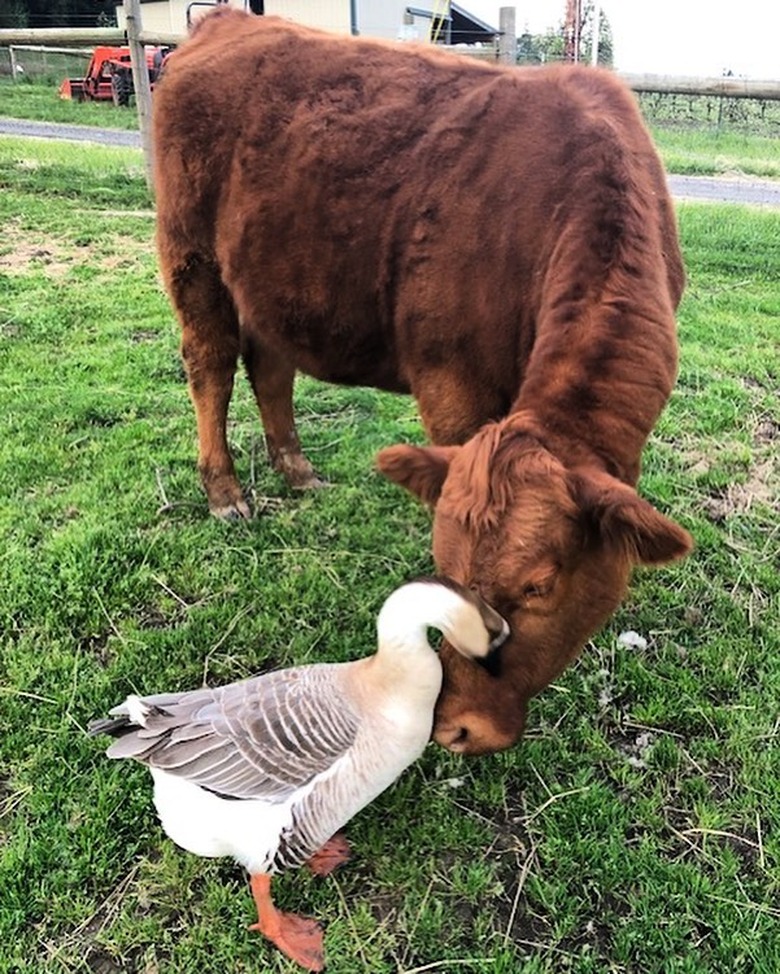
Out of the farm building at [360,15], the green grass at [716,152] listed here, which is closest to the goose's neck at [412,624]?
the green grass at [716,152]

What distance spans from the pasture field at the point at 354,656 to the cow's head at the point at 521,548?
1.82 feet

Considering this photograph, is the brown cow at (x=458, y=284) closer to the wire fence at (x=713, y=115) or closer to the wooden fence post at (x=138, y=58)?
the wooden fence post at (x=138, y=58)

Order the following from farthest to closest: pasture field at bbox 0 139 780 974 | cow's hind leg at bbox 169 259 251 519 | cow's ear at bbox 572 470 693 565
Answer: cow's hind leg at bbox 169 259 251 519, pasture field at bbox 0 139 780 974, cow's ear at bbox 572 470 693 565

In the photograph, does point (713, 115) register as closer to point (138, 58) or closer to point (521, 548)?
point (138, 58)

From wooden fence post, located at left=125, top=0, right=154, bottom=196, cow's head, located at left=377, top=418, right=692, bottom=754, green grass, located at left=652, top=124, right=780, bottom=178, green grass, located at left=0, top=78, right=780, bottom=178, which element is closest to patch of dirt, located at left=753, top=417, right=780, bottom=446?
cow's head, located at left=377, top=418, right=692, bottom=754

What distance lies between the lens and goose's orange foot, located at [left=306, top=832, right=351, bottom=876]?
2.61 meters

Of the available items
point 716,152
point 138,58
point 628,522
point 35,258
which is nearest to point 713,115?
point 716,152

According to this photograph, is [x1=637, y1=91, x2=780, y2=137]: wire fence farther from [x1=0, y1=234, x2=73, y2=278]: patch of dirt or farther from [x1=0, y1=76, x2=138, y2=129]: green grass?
[x1=0, y1=234, x2=73, y2=278]: patch of dirt

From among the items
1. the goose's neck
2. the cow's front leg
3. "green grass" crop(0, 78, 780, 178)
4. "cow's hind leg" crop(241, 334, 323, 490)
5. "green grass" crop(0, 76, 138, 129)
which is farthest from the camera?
"green grass" crop(0, 76, 138, 129)

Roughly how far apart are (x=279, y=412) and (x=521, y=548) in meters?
2.81

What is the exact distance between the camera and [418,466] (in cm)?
231

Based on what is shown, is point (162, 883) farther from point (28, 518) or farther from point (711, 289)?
point (711, 289)

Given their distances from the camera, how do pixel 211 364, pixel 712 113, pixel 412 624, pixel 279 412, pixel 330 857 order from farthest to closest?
pixel 712 113 < pixel 279 412 < pixel 211 364 < pixel 330 857 < pixel 412 624

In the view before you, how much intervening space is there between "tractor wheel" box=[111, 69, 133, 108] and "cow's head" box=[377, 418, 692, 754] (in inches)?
970
